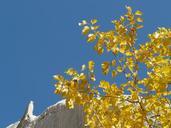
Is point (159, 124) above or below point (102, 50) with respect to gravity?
below

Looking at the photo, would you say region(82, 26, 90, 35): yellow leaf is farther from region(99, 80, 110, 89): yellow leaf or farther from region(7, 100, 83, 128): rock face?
region(7, 100, 83, 128): rock face

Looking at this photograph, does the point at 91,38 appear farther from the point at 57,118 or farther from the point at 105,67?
the point at 57,118

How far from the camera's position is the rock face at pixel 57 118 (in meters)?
24.6

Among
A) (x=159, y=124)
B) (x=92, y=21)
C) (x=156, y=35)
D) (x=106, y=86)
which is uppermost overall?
(x=92, y=21)

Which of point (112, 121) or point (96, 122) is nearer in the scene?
point (112, 121)

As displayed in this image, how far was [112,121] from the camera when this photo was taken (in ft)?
22.3

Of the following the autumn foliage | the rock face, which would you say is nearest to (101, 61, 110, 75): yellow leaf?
the autumn foliage

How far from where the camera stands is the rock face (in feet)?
80.8

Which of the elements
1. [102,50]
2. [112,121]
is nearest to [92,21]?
[102,50]

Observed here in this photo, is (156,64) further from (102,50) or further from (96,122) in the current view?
(96,122)

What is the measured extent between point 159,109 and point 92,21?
5.13 ft

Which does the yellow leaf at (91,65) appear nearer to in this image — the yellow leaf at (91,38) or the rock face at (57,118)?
the yellow leaf at (91,38)

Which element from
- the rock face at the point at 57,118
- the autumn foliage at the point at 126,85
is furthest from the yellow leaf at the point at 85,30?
the rock face at the point at 57,118

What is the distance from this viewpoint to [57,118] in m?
25.9
